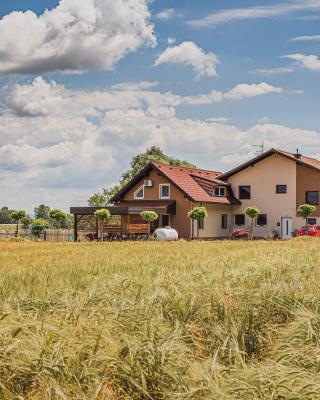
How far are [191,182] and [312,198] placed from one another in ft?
31.0

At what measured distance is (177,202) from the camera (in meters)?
48.3

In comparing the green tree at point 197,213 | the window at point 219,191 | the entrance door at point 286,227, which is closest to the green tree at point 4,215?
the window at point 219,191

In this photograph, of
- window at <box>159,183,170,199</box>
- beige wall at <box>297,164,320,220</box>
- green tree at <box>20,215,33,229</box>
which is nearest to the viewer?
beige wall at <box>297,164,320,220</box>

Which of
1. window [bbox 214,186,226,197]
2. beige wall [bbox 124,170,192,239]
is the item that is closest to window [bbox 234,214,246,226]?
window [bbox 214,186,226,197]

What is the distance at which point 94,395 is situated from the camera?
16.9ft

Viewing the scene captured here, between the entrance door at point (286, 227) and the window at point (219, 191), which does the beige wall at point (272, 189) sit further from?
the window at point (219, 191)

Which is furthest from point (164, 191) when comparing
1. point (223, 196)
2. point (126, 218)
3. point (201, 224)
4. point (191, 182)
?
point (223, 196)

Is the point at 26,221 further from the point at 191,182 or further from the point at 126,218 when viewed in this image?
the point at 191,182

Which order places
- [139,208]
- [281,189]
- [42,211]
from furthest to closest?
[42,211] → [281,189] → [139,208]

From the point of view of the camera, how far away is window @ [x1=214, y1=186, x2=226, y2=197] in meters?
50.8

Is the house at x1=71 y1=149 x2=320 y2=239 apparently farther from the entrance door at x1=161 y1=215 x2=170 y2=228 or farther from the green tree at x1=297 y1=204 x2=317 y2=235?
the green tree at x1=297 y1=204 x2=317 y2=235

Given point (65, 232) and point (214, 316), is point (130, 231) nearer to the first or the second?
point (65, 232)

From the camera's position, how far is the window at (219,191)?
5075 cm

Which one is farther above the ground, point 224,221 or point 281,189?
point 281,189
